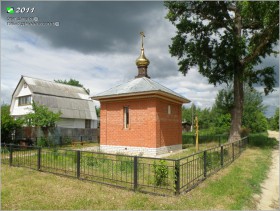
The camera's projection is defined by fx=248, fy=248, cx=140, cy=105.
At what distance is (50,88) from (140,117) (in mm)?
15870

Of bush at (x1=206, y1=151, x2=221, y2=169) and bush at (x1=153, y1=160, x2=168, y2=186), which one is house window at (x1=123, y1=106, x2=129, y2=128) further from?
bush at (x1=153, y1=160, x2=168, y2=186)

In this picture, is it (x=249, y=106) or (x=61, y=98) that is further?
(x=249, y=106)

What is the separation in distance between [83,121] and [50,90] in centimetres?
497

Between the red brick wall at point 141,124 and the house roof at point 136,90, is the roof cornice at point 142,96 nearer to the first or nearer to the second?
the house roof at point 136,90

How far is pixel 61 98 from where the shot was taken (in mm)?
26281

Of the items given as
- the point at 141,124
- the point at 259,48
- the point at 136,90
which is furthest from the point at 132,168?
the point at 259,48

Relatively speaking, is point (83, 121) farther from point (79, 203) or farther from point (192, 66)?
point (79, 203)

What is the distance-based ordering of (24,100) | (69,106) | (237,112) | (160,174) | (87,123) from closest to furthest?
(160,174) → (237,112) → (24,100) → (69,106) → (87,123)

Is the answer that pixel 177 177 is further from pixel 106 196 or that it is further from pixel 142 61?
pixel 142 61

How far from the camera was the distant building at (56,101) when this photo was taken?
2428cm

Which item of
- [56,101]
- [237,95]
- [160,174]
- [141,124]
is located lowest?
[160,174]

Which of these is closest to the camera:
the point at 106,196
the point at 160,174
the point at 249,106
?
the point at 106,196

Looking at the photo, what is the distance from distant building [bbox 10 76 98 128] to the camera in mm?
24281

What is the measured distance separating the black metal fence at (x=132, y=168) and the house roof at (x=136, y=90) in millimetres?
4476
